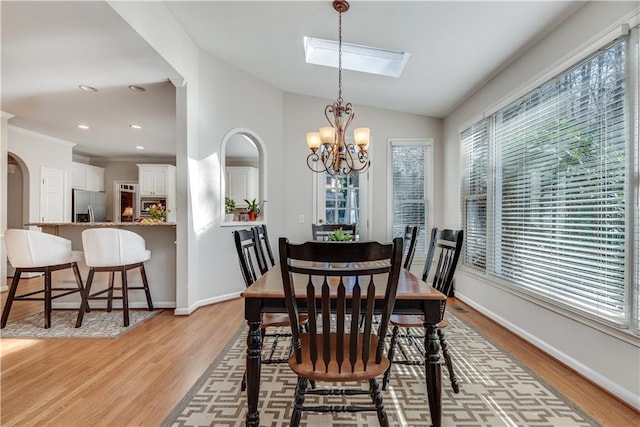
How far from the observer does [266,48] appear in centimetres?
350

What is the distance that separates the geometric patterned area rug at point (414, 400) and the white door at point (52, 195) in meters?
5.56

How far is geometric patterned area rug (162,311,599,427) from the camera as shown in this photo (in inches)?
65.7

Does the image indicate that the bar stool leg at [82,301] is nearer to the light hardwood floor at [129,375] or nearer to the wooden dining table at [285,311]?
the light hardwood floor at [129,375]

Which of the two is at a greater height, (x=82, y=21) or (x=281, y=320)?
(x=82, y=21)

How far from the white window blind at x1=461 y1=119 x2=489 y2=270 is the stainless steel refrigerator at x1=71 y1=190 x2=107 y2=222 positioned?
24.4 ft

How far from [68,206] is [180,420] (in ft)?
21.3

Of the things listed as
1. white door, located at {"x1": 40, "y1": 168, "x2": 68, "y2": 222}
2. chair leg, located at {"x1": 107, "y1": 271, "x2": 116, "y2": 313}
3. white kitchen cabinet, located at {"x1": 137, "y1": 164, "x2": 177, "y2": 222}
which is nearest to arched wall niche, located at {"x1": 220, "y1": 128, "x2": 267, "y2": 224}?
white kitchen cabinet, located at {"x1": 137, "y1": 164, "x2": 177, "y2": 222}

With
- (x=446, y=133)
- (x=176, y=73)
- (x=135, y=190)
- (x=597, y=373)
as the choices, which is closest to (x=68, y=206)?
(x=135, y=190)

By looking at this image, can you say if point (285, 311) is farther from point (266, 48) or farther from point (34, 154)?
point (34, 154)

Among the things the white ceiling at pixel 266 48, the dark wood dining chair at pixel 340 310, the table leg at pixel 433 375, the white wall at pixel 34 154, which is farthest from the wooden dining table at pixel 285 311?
the white wall at pixel 34 154

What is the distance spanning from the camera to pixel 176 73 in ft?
10.6

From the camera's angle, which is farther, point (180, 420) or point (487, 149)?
point (487, 149)

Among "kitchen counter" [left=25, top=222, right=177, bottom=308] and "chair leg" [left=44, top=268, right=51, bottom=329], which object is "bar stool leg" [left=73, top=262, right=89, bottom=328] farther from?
"kitchen counter" [left=25, top=222, right=177, bottom=308]

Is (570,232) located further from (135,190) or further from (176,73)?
(135,190)
